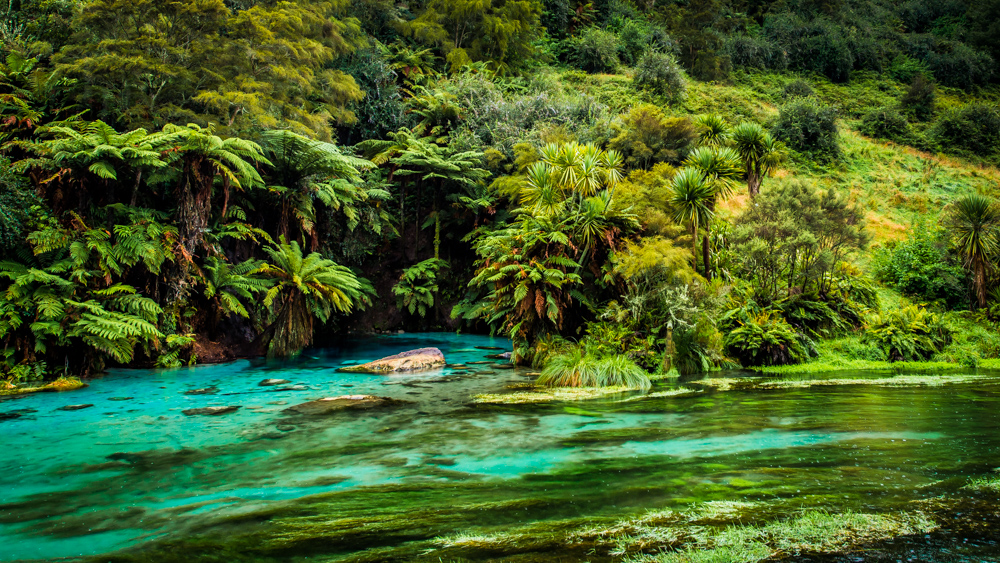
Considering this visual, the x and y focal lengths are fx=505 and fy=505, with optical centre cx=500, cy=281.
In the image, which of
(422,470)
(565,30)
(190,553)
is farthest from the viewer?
(565,30)

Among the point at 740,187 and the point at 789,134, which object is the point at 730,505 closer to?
the point at 740,187

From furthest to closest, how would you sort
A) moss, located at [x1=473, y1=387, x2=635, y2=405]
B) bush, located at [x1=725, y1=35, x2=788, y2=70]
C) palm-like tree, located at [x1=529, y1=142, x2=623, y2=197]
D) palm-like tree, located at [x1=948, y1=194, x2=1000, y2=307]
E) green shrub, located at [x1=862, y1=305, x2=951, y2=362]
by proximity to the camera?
bush, located at [x1=725, y1=35, x2=788, y2=70], palm-like tree, located at [x1=948, y1=194, x2=1000, y2=307], green shrub, located at [x1=862, y1=305, x2=951, y2=362], palm-like tree, located at [x1=529, y1=142, x2=623, y2=197], moss, located at [x1=473, y1=387, x2=635, y2=405]

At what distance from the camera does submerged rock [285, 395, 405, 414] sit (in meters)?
8.04

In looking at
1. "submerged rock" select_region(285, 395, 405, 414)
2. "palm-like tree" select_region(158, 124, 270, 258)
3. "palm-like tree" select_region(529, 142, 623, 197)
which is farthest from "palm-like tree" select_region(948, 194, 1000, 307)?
"palm-like tree" select_region(158, 124, 270, 258)

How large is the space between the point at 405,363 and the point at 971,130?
38986mm

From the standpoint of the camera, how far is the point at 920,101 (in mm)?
35656

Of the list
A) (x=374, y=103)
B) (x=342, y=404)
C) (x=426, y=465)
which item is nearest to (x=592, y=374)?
(x=342, y=404)

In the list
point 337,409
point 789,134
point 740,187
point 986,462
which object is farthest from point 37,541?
point 789,134

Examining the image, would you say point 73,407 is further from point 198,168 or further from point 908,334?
point 908,334

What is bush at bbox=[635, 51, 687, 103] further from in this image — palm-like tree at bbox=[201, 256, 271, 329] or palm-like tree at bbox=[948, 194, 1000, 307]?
palm-like tree at bbox=[201, 256, 271, 329]

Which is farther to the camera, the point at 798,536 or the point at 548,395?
the point at 548,395

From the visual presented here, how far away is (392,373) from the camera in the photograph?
12.2m

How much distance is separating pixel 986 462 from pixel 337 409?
25.3 feet

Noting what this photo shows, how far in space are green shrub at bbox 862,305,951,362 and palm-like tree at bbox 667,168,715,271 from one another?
5.88m
